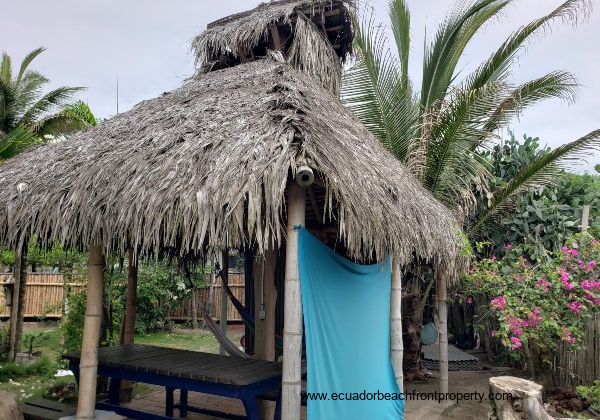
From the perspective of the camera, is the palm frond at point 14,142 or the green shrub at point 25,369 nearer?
the palm frond at point 14,142

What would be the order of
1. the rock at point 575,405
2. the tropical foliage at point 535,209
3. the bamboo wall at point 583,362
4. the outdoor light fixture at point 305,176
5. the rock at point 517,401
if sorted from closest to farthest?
the outdoor light fixture at point 305,176 → the rock at point 517,401 → the rock at point 575,405 → the bamboo wall at point 583,362 → the tropical foliage at point 535,209

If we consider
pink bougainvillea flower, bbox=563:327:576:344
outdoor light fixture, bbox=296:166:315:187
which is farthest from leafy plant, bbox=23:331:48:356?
pink bougainvillea flower, bbox=563:327:576:344

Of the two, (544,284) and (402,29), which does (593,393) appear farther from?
(402,29)

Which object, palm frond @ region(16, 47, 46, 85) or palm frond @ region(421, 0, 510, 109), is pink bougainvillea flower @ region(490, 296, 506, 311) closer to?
palm frond @ region(421, 0, 510, 109)

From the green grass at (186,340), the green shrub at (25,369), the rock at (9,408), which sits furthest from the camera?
the green grass at (186,340)

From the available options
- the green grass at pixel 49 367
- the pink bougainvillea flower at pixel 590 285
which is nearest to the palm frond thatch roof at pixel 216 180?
the pink bougainvillea flower at pixel 590 285

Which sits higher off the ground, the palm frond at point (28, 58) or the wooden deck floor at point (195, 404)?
the palm frond at point (28, 58)

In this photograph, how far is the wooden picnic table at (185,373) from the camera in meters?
3.34

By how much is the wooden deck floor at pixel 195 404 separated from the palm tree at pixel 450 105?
2532 millimetres

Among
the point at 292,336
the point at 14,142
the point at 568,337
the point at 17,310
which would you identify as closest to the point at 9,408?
the point at 292,336

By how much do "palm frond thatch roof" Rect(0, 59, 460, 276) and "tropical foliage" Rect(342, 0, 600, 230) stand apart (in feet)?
5.56

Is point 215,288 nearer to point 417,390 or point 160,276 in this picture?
point 160,276

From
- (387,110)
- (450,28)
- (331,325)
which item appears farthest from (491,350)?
(331,325)

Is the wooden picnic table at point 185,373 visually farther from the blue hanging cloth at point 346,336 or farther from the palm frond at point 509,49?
the palm frond at point 509,49
